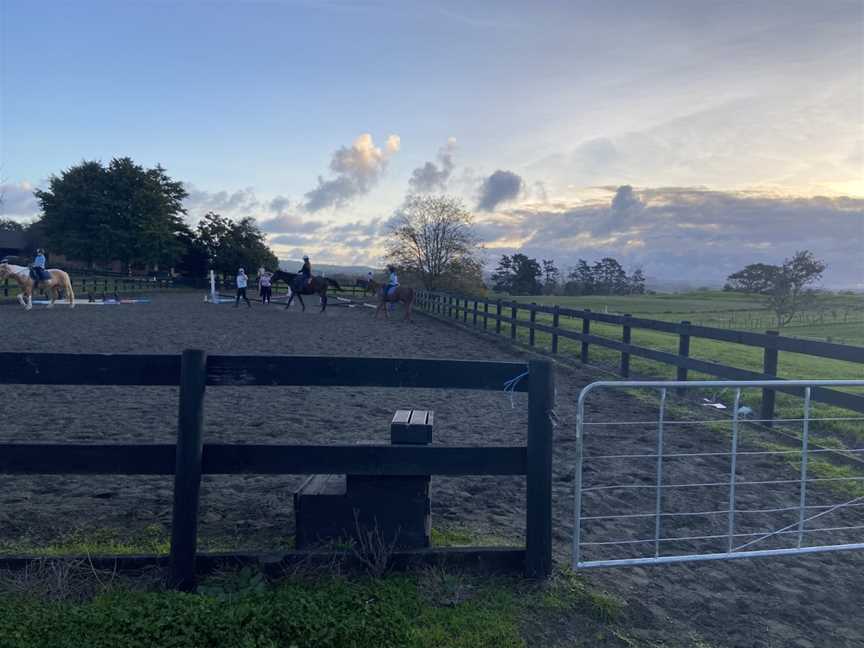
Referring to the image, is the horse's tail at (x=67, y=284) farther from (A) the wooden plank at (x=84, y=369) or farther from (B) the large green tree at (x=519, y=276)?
(B) the large green tree at (x=519, y=276)

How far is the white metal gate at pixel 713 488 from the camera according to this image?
3.92 meters

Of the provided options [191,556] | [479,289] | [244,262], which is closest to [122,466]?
[191,556]

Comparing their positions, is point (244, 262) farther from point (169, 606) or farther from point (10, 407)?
point (169, 606)

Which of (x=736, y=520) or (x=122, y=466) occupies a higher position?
(x=122, y=466)

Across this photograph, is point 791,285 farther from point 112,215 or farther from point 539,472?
point 112,215

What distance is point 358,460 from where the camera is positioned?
3.51 meters

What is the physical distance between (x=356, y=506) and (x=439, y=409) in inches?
198

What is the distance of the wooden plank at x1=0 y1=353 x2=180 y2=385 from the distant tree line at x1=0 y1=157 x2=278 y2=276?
64.7 m

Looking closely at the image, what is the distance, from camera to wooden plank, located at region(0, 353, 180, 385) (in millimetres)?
3418

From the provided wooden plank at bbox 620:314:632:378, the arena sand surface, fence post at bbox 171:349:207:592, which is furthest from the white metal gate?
wooden plank at bbox 620:314:632:378

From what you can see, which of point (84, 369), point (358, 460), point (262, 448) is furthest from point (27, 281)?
point (358, 460)

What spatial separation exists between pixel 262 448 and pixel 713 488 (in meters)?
4.02

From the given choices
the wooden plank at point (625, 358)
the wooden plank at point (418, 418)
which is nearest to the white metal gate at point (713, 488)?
the wooden plank at point (418, 418)

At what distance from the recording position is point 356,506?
3.64 metres
